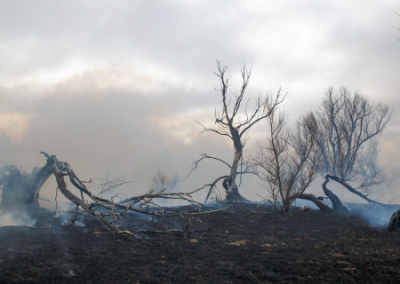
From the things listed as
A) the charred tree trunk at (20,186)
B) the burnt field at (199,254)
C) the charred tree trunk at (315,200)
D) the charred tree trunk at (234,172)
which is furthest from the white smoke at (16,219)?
the charred tree trunk at (315,200)

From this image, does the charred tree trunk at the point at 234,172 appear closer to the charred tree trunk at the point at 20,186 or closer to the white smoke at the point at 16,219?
the charred tree trunk at the point at 20,186

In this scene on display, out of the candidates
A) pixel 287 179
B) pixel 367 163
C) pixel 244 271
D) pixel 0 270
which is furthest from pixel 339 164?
pixel 0 270

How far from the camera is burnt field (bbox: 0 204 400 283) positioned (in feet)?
13.7

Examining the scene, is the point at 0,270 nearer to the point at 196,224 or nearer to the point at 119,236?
the point at 119,236

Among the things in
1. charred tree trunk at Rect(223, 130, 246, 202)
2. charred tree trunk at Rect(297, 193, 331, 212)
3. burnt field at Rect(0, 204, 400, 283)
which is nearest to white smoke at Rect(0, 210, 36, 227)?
burnt field at Rect(0, 204, 400, 283)

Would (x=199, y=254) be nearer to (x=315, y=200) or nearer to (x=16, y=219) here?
(x=16, y=219)

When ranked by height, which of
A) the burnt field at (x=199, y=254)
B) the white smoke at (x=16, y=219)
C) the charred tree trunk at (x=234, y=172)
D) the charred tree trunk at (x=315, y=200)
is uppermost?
the charred tree trunk at (x=234, y=172)

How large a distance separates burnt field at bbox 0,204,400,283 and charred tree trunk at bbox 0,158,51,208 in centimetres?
188

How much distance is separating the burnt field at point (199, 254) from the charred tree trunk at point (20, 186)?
188 centimetres

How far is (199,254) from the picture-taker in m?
5.57

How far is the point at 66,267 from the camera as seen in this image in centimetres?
449

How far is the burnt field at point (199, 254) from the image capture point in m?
4.16

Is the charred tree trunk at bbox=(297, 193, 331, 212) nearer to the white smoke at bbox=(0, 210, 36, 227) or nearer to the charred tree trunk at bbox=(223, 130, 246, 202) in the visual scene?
the charred tree trunk at bbox=(223, 130, 246, 202)

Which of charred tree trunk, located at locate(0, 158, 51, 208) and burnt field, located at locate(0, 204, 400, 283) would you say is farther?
charred tree trunk, located at locate(0, 158, 51, 208)
